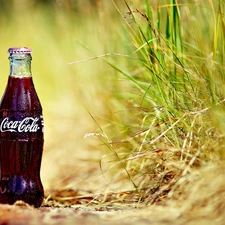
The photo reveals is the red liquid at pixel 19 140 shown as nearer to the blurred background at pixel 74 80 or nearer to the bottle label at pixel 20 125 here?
the bottle label at pixel 20 125

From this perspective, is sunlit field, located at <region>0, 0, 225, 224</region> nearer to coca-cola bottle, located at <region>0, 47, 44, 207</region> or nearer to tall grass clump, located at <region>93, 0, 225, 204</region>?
tall grass clump, located at <region>93, 0, 225, 204</region>

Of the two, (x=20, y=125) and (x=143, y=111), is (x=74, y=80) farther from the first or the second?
(x=20, y=125)

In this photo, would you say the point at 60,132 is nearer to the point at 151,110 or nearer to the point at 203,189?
the point at 151,110

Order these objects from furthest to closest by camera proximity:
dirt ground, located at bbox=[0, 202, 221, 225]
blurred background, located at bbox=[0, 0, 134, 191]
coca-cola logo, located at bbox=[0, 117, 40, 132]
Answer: blurred background, located at bbox=[0, 0, 134, 191] → coca-cola logo, located at bbox=[0, 117, 40, 132] → dirt ground, located at bbox=[0, 202, 221, 225]

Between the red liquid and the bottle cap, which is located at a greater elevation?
the bottle cap

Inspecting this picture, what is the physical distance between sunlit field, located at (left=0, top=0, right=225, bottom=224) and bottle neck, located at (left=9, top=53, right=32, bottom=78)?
0.23 metres

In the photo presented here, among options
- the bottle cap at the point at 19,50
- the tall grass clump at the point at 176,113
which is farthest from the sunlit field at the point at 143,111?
the bottle cap at the point at 19,50

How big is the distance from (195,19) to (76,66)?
1.56 metres

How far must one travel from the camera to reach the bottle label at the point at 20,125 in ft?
9.28

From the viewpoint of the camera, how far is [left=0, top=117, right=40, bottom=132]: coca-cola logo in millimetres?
2828

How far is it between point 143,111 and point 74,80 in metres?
1.61

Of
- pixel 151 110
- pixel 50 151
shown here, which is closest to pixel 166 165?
pixel 151 110

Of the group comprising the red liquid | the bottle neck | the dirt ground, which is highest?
the bottle neck

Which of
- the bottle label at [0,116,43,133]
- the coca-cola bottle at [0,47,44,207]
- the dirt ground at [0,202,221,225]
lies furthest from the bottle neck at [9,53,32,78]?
the dirt ground at [0,202,221,225]
